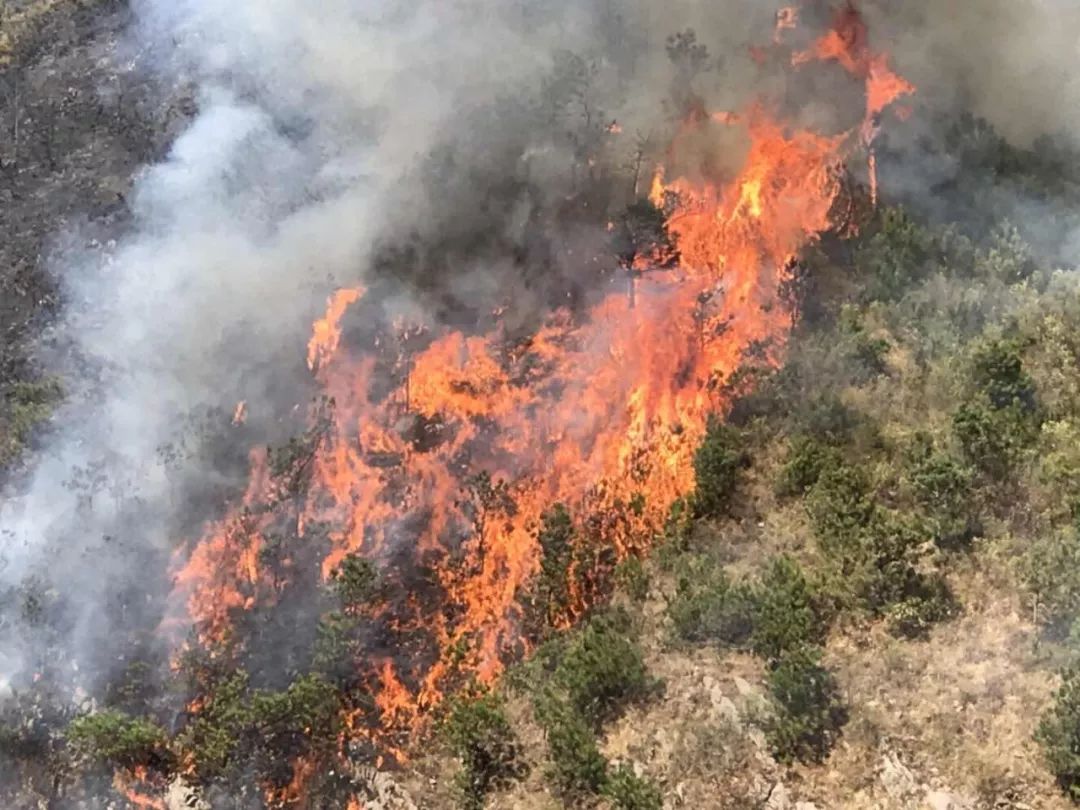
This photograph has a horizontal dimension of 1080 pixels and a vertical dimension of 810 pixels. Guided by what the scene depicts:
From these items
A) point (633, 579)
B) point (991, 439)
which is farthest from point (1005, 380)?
point (633, 579)

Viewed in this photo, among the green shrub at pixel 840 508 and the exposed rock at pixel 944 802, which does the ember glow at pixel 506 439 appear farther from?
the exposed rock at pixel 944 802

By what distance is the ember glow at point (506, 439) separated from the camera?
1080 cm

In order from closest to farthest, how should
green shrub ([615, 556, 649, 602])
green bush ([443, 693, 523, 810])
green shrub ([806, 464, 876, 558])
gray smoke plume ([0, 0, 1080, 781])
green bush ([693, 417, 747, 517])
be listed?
green bush ([443, 693, 523, 810])
green shrub ([806, 464, 876, 558])
green shrub ([615, 556, 649, 602])
green bush ([693, 417, 747, 517])
gray smoke plume ([0, 0, 1080, 781])

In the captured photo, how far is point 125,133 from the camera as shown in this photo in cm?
2172

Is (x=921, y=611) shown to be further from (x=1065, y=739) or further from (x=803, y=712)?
(x=1065, y=739)

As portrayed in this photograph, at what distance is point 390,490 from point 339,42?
8.84m

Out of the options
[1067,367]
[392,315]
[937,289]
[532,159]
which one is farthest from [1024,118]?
[392,315]

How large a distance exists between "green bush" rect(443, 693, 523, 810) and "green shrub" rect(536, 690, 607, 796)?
0.45 meters

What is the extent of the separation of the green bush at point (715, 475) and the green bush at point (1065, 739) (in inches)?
163

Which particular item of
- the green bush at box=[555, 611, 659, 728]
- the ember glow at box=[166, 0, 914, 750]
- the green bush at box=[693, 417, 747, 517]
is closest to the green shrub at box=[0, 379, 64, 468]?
the ember glow at box=[166, 0, 914, 750]

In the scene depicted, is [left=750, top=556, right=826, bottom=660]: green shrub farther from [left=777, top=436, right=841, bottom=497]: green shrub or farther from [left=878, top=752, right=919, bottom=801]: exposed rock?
[left=777, top=436, right=841, bottom=497]: green shrub

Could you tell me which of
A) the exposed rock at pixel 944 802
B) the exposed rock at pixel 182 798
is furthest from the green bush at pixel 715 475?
the exposed rock at pixel 182 798

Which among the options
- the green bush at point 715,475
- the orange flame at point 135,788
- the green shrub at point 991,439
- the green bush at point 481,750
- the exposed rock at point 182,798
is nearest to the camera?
the green bush at point 481,750

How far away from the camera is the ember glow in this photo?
10805 mm
